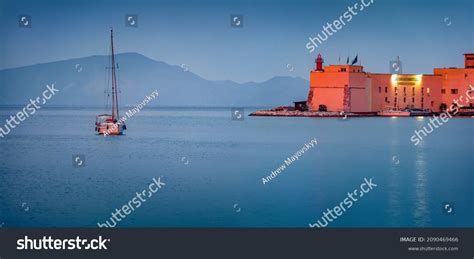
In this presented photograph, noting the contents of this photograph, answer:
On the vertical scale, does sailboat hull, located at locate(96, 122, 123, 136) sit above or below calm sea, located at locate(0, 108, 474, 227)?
above

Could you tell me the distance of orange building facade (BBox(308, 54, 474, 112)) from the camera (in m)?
30.6

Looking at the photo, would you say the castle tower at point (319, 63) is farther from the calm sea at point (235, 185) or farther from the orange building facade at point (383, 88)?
the calm sea at point (235, 185)

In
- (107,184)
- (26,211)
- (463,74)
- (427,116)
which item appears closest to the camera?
(26,211)

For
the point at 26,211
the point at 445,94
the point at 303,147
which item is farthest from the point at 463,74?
the point at 26,211

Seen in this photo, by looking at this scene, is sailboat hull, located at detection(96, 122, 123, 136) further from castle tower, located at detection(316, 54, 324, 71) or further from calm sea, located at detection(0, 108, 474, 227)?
castle tower, located at detection(316, 54, 324, 71)

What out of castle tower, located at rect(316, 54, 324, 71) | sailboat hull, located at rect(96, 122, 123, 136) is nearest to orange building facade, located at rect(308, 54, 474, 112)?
castle tower, located at rect(316, 54, 324, 71)

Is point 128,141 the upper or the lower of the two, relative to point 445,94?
lower

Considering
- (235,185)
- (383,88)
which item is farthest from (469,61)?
(235,185)

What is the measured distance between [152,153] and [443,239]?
10.2 m

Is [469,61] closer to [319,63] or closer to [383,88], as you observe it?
[383,88]

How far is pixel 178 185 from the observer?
29.6 ft

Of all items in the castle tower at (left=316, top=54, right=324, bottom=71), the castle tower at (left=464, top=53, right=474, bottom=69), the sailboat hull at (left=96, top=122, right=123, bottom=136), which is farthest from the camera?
the castle tower at (left=464, top=53, right=474, bottom=69)

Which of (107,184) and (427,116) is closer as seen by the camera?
(107,184)

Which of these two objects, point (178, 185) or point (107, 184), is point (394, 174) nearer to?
point (178, 185)
